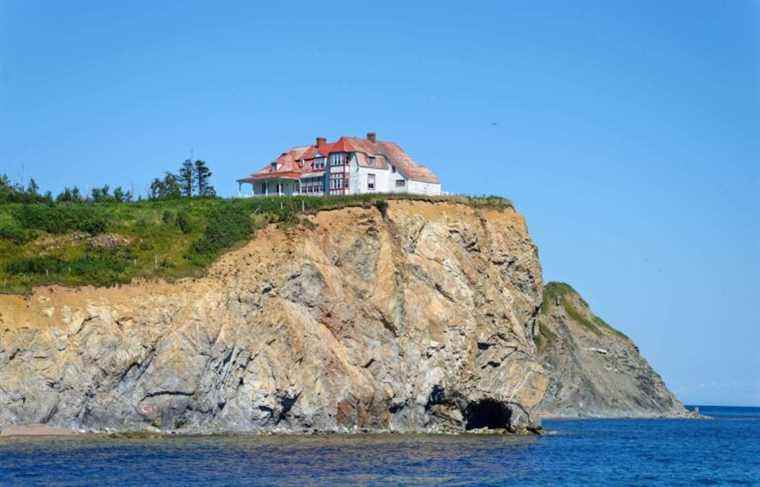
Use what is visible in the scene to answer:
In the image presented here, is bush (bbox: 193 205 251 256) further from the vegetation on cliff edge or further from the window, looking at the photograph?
the vegetation on cliff edge

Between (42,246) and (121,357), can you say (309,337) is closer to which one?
(121,357)

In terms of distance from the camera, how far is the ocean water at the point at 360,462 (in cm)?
4716

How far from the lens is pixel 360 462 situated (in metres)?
53.5

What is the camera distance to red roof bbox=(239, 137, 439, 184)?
87688 mm

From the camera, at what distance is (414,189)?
87812mm

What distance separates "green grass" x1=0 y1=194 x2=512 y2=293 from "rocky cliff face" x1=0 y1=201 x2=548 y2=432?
48.2 inches

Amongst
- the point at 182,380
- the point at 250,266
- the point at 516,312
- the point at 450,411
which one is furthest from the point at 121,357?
the point at 516,312

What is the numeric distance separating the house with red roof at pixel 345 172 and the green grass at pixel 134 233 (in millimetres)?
7683

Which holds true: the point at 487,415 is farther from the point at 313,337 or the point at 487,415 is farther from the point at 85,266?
the point at 85,266

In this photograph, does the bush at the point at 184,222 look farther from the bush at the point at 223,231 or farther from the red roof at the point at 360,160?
the red roof at the point at 360,160

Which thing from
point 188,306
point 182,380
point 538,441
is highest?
point 188,306

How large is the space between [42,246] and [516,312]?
32347mm

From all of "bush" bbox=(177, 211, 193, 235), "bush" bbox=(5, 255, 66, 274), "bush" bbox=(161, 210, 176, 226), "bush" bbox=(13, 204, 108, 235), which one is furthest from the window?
"bush" bbox=(5, 255, 66, 274)

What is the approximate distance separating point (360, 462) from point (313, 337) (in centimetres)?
1676
